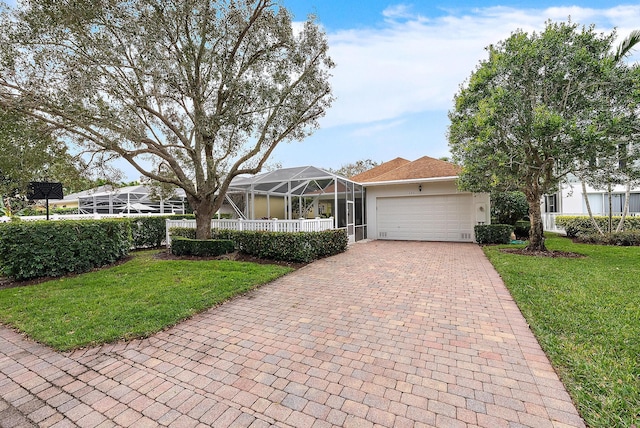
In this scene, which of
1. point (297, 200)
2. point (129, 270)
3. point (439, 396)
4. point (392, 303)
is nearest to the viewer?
point (439, 396)

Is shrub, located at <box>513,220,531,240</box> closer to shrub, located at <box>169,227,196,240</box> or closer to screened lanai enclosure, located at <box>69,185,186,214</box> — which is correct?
shrub, located at <box>169,227,196,240</box>

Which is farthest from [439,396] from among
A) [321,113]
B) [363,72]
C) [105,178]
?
[363,72]

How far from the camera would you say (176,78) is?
26.1 ft

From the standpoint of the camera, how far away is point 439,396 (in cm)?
250

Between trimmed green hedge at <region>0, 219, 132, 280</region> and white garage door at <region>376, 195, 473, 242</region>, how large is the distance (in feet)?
37.6

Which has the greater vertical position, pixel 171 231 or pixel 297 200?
pixel 297 200

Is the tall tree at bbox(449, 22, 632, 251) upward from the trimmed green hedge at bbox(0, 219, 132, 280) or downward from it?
upward

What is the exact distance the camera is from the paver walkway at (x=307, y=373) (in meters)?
2.30

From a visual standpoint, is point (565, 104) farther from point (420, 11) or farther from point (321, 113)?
point (321, 113)

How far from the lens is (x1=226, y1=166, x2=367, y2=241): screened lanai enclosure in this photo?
1184cm

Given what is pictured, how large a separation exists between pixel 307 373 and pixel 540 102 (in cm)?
983

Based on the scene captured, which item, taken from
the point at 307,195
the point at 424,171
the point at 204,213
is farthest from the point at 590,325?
the point at 307,195

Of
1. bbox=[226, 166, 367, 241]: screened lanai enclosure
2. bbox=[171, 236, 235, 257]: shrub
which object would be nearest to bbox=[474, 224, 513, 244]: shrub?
bbox=[226, 166, 367, 241]: screened lanai enclosure

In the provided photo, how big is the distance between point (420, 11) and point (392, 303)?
9121mm
